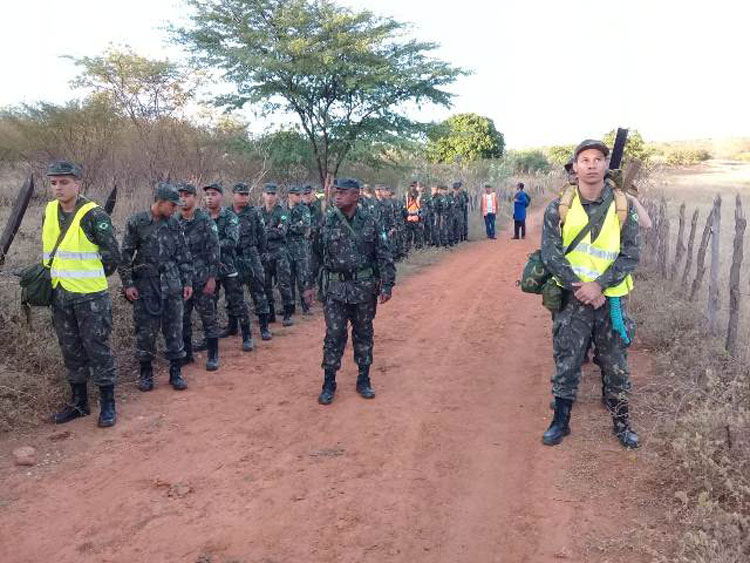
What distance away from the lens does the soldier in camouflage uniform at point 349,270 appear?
17.2 ft

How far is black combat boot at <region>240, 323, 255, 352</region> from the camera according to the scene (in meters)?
7.03

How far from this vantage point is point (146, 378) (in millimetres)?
5750

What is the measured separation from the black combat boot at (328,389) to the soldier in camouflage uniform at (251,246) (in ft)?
7.74

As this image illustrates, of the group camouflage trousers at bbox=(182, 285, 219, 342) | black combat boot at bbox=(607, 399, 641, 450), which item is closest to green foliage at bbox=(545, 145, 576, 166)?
camouflage trousers at bbox=(182, 285, 219, 342)

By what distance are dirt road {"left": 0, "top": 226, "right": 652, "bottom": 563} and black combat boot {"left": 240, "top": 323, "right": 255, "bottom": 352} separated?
67 centimetres

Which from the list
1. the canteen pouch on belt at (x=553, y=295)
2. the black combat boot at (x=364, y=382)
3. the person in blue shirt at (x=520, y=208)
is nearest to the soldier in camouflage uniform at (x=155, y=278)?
the black combat boot at (x=364, y=382)

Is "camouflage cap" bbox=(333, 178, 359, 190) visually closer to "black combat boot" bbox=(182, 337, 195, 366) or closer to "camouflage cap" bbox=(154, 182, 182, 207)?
"camouflage cap" bbox=(154, 182, 182, 207)

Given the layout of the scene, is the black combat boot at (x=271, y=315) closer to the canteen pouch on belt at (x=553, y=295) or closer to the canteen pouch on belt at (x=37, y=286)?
the canteen pouch on belt at (x=37, y=286)

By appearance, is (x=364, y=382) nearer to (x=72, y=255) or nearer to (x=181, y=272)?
(x=181, y=272)

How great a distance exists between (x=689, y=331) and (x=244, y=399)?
179 inches

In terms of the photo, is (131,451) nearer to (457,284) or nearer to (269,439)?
(269,439)

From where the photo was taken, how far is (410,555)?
10.4 ft

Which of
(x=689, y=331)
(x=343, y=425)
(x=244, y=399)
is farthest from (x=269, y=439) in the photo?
(x=689, y=331)

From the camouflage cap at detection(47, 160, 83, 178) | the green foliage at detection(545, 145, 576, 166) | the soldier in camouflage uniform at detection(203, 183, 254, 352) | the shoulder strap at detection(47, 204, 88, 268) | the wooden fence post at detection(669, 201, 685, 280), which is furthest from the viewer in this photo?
the green foliage at detection(545, 145, 576, 166)
